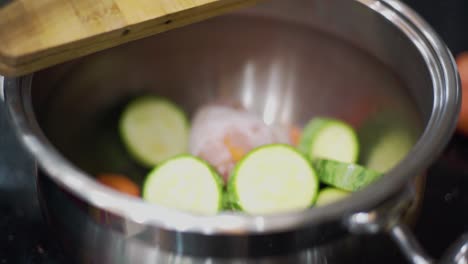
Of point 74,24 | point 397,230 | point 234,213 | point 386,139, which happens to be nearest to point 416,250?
point 397,230

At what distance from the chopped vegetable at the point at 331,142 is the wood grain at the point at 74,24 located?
0.24 metres

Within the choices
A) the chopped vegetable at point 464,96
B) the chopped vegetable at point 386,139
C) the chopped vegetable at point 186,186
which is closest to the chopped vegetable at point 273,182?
the chopped vegetable at point 186,186

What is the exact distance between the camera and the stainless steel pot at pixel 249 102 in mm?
563

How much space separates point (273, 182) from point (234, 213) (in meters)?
0.17

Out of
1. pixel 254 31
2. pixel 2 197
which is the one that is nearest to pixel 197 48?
pixel 254 31

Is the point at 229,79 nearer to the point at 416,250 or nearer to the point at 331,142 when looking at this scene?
the point at 331,142

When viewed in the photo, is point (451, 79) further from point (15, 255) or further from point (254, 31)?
point (15, 255)

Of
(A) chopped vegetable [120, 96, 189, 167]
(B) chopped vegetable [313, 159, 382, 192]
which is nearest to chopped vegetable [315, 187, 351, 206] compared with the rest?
(B) chopped vegetable [313, 159, 382, 192]

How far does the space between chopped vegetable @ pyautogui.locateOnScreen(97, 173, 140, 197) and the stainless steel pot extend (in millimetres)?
22

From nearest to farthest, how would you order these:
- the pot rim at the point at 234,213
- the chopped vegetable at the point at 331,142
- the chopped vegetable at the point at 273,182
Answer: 1. the pot rim at the point at 234,213
2. the chopped vegetable at the point at 273,182
3. the chopped vegetable at the point at 331,142

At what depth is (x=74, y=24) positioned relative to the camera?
2.15 ft

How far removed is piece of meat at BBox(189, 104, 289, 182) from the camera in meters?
0.85

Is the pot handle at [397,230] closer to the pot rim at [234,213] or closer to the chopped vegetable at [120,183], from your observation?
the pot rim at [234,213]

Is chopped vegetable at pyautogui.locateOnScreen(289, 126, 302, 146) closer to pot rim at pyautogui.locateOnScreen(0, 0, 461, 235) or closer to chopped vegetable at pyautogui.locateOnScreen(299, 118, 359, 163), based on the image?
chopped vegetable at pyautogui.locateOnScreen(299, 118, 359, 163)
